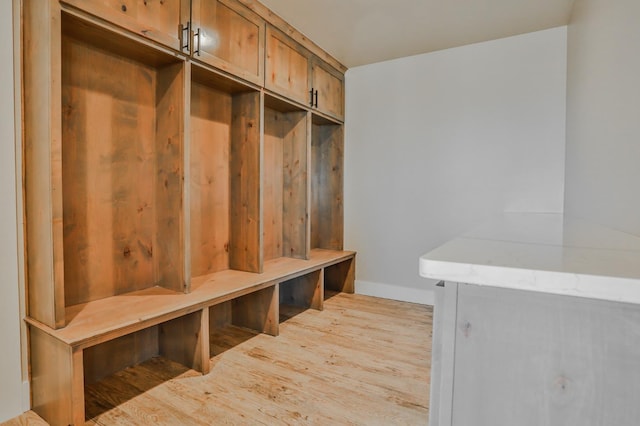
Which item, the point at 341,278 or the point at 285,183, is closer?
the point at 285,183

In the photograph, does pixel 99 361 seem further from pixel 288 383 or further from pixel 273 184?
pixel 273 184

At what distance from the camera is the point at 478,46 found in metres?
2.91

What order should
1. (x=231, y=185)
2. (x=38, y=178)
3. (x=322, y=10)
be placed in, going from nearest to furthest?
1. (x=38, y=178)
2. (x=322, y=10)
3. (x=231, y=185)

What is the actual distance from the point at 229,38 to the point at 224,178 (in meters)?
0.96

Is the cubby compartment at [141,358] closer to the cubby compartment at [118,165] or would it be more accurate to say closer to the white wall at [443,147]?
the cubby compartment at [118,165]

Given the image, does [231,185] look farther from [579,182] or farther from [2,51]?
[579,182]

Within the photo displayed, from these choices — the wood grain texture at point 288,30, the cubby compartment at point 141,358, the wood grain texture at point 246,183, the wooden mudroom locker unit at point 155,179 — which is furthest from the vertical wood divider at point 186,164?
the wood grain texture at point 288,30

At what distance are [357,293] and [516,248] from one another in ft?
9.57

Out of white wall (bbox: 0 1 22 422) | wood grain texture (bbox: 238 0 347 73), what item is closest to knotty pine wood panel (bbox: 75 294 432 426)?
white wall (bbox: 0 1 22 422)

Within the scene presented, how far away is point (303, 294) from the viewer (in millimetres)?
3119

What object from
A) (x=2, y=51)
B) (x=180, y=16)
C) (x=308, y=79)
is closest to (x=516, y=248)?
(x=180, y=16)

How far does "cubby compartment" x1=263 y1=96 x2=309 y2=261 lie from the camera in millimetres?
2996

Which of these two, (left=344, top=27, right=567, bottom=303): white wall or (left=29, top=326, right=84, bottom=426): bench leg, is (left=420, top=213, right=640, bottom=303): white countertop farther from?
(left=344, top=27, right=567, bottom=303): white wall

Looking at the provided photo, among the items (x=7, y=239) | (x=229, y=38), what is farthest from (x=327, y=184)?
(x=7, y=239)
